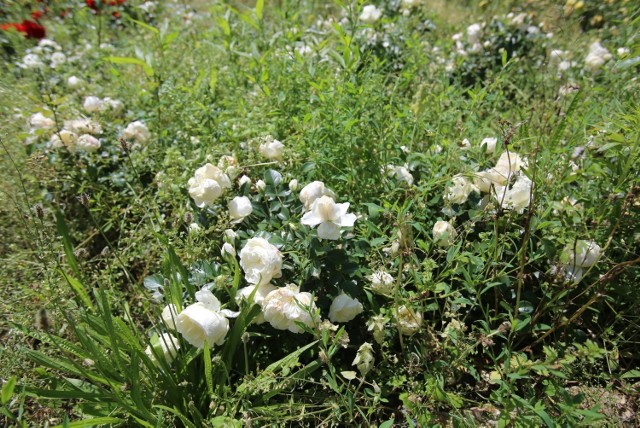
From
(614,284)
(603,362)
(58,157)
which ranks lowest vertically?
(58,157)

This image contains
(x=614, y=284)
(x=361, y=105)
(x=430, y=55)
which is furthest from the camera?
(x=430, y=55)

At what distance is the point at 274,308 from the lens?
4.44ft

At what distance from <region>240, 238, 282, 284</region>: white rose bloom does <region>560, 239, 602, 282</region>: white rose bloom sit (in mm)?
911

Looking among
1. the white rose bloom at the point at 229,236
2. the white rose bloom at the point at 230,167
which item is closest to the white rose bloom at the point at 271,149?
the white rose bloom at the point at 230,167

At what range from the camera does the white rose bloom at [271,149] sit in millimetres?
1776

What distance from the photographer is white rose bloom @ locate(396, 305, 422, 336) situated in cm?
144

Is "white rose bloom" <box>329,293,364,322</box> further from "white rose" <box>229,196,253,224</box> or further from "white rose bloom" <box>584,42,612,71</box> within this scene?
"white rose bloom" <box>584,42,612,71</box>

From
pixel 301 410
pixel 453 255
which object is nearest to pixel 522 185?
pixel 453 255

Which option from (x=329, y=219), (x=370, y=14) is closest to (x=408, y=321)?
(x=329, y=219)

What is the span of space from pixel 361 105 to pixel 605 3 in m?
3.39

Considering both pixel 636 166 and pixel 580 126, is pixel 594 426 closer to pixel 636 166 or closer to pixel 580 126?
pixel 636 166

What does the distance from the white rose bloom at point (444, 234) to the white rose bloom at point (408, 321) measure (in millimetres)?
239

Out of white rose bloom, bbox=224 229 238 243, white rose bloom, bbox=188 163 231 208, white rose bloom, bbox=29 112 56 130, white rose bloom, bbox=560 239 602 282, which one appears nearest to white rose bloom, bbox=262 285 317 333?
white rose bloom, bbox=224 229 238 243

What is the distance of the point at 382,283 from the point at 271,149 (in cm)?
70
